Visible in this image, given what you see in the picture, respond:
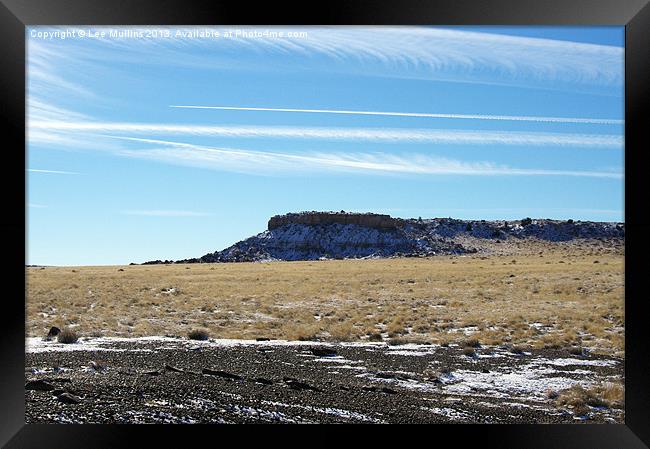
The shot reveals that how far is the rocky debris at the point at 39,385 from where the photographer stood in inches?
289

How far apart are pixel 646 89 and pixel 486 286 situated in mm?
26179

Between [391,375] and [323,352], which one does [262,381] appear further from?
[323,352]

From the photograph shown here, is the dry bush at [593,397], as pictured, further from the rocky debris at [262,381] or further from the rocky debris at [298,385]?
the rocky debris at [262,381]

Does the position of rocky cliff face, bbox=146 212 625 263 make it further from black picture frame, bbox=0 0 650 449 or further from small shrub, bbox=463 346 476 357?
black picture frame, bbox=0 0 650 449

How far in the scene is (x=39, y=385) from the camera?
7.44 metres

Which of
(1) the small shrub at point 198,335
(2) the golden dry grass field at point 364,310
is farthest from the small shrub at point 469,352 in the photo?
(1) the small shrub at point 198,335

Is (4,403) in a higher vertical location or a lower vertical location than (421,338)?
higher

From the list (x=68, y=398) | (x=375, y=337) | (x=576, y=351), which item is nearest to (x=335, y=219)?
(x=375, y=337)

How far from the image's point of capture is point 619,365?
11.2m

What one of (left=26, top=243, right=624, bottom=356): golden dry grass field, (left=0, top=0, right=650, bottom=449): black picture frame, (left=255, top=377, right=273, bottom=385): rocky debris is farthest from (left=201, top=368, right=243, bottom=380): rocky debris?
(left=26, top=243, right=624, bottom=356): golden dry grass field

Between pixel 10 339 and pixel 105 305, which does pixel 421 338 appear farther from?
pixel 105 305
